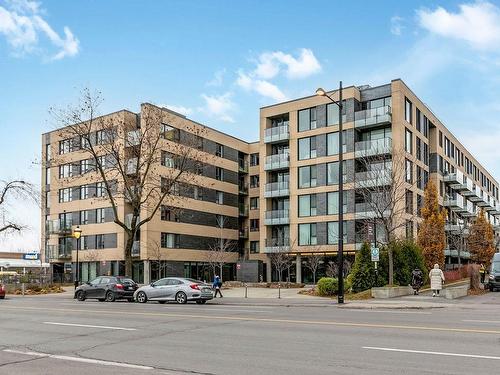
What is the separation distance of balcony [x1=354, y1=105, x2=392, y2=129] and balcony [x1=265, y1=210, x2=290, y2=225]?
11709mm

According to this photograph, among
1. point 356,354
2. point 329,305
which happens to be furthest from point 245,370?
point 329,305

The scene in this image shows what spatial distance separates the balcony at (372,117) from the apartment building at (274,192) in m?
0.09

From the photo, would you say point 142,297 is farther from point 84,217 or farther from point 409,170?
point 84,217

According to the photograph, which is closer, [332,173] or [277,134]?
[332,173]

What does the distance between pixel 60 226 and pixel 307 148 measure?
29.0m

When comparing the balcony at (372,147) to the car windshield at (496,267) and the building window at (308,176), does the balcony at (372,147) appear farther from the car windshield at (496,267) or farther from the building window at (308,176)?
the car windshield at (496,267)

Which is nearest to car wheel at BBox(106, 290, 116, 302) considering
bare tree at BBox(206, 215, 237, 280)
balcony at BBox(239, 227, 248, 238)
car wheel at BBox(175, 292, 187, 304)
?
car wheel at BBox(175, 292, 187, 304)

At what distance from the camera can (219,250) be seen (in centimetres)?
6372

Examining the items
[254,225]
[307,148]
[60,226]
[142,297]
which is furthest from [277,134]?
[142,297]

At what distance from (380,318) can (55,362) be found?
10574 mm

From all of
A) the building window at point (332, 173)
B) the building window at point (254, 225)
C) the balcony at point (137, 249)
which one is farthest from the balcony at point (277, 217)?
the balcony at point (137, 249)

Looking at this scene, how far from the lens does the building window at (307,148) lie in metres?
56.2

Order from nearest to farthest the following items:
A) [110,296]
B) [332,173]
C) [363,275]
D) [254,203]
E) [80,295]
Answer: [363,275] → [110,296] → [80,295] → [332,173] → [254,203]

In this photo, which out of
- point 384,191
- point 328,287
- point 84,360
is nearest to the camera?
point 84,360
